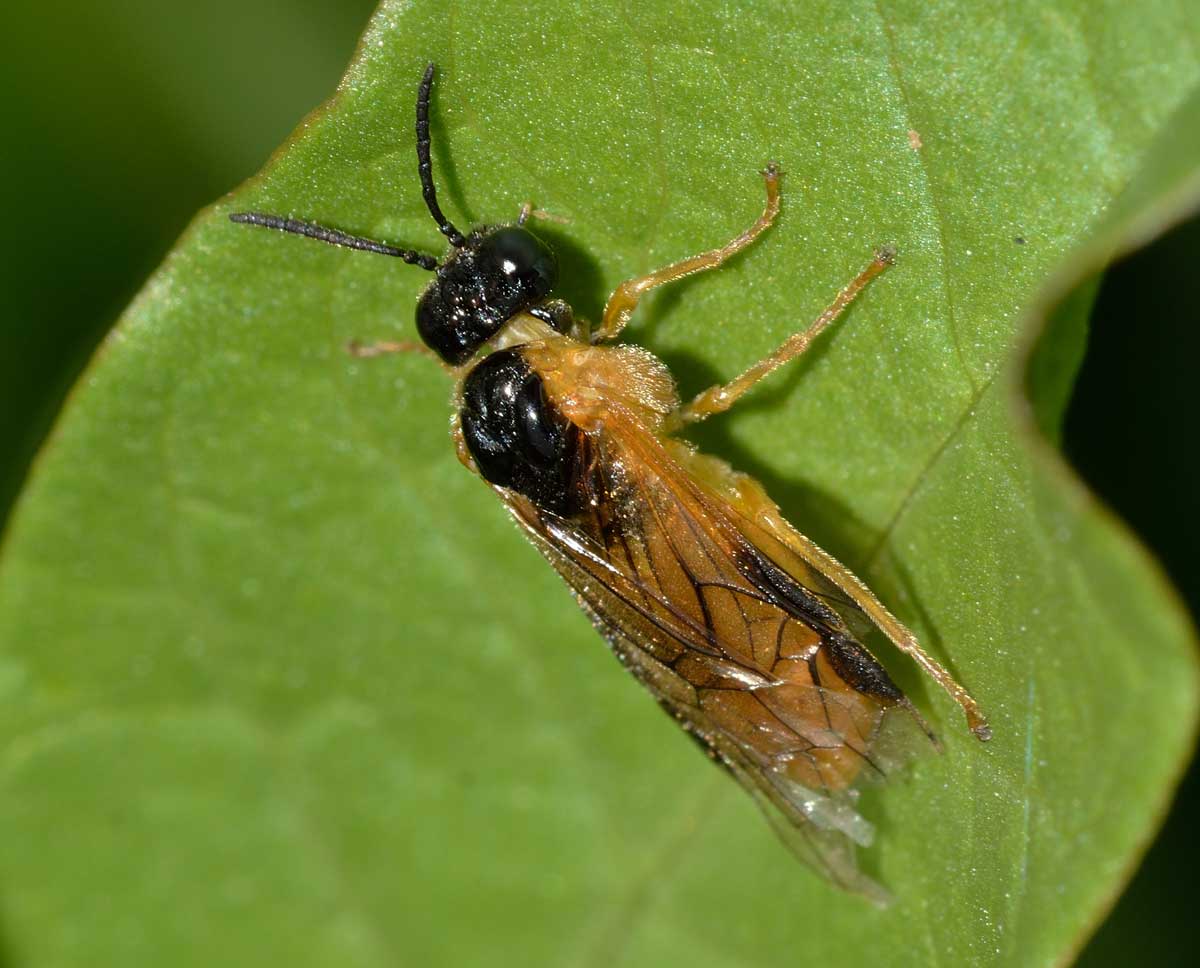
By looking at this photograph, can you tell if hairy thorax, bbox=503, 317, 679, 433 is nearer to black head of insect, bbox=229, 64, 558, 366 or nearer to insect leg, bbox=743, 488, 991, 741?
black head of insect, bbox=229, 64, 558, 366

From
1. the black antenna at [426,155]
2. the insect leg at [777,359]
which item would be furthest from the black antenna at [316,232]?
the insect leg at [777,359]

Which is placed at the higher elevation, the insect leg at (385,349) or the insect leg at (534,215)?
the insect leg at (534,215)

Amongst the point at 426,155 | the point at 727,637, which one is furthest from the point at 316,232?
the point at 727,637

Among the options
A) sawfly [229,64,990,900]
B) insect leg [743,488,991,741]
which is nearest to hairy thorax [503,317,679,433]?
sawfly [229,64,990,900]

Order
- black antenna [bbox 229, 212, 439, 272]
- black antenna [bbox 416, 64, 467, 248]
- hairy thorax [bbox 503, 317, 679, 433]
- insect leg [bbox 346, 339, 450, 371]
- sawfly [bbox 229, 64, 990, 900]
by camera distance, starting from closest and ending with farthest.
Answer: black antenna [bbox 416, 64, 467, 248], black antenna [bbox 229, 212, 439, 272], sawfly [bbox 229, 64, 990, 900], insect leg [bbox 346, 339, 450, 371], hairy thorax [bbox 503, 317, 679, 433]

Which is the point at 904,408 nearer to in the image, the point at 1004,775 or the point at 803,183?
the point at 803,183

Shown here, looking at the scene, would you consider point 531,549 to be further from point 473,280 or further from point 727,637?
point 473,280

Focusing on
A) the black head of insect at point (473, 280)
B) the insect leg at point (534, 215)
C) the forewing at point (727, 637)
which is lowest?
the forewing at point (727, 637)

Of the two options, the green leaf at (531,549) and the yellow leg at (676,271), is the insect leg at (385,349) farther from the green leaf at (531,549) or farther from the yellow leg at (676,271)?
the yellow leg at (676,271)
